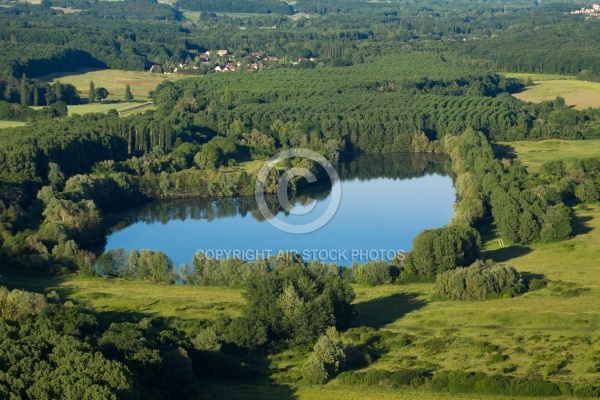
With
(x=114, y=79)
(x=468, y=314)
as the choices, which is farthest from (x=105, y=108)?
(x=468, y=314)

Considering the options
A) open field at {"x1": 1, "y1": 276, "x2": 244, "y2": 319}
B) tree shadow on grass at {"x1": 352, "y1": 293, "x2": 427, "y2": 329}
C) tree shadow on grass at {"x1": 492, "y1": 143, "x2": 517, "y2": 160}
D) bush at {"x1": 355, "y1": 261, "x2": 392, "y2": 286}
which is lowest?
open field at {"x1": 1, "y1": 276, "x2": 244, "y2": 319}

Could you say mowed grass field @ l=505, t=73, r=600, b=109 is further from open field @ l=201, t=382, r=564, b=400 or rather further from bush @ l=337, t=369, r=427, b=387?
open field @ l=201, t=382, r=564, b=400

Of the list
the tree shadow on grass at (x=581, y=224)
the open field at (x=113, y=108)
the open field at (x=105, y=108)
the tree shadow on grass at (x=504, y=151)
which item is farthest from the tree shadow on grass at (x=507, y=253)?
the open field at (x=105, y=108)

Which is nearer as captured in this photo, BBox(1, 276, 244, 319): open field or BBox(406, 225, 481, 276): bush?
BBox(1, 276, 244, 319): open field

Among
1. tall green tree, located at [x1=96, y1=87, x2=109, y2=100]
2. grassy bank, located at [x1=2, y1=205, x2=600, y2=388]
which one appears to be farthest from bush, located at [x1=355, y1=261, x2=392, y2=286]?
tall green tree, located at [x1=96, y1=87, x2=109, y2=100]

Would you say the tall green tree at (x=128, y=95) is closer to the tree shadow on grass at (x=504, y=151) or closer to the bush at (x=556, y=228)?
the tree shadow on grass at (x=504, y=151)

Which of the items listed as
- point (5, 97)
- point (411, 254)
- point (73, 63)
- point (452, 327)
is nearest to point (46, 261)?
point (411, 254)
